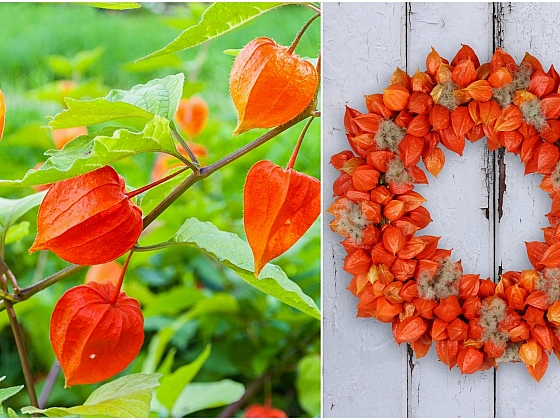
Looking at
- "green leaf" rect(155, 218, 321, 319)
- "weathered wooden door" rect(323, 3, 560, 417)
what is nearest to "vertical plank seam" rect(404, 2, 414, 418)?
"weathered wooden door" rect(323, 3, 560, 417)

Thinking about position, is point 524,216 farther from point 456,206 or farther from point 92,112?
point 92,112

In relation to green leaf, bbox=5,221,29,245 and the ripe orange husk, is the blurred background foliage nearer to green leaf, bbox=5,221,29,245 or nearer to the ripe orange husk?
green leaf, bbox=5,221,29,245

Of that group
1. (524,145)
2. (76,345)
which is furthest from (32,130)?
(524,145)

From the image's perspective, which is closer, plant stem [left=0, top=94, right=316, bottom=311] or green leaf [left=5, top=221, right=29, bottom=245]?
plant stem [left=0, top=94, right=316, bottom=311]

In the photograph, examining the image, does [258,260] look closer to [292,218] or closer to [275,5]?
[292,218]

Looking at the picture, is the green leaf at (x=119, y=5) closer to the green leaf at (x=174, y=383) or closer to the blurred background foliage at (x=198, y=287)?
the blurred background foliage at (x=198, y=287)
